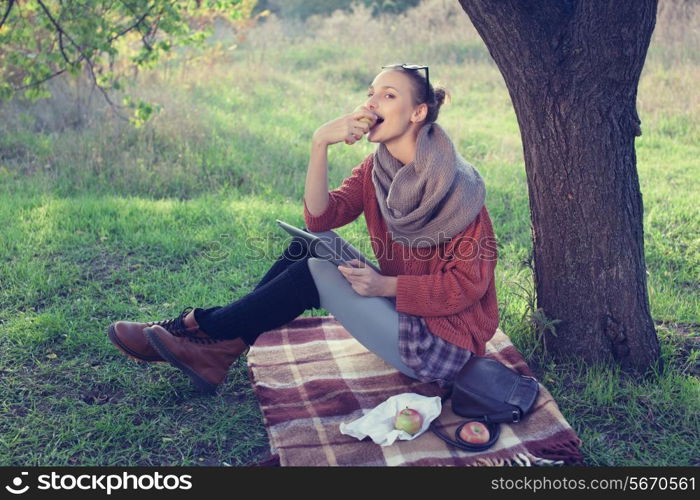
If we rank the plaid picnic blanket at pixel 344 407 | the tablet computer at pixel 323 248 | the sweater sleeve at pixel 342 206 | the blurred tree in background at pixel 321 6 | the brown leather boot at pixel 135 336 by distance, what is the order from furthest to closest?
1. the blurred tree in background at pixel 321 6
2. the sweater sleeve at pixel 342 206
3. the brown leather boot at pixel 135 336
4. the tablet computer at pixel 323 248
5. the plaid picnic blanket at pixel 344 407

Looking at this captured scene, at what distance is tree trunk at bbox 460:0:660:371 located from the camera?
3.37 m

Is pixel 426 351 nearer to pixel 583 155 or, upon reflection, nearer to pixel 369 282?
pixel 369 282

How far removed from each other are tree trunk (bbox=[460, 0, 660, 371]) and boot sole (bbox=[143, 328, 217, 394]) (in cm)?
183

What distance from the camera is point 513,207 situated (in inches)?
245

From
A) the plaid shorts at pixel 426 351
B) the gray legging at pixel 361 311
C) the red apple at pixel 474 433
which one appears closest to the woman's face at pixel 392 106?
the gray legging at pixel 361 311

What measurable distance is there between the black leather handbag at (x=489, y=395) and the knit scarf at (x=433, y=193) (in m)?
0.62

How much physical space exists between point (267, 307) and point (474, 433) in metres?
1.11

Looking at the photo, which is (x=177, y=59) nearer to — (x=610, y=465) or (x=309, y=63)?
(x=309, y=63)

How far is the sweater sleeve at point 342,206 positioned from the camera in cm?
371

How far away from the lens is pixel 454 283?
3.22m

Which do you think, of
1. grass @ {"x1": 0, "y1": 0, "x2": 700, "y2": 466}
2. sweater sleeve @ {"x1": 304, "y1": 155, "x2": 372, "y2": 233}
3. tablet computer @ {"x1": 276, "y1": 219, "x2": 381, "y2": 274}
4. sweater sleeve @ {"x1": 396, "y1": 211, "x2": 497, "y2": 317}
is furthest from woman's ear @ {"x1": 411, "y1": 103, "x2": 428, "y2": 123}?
grass @ {"x1": 0, "y1": 0, "x2": 700, "y2": 466}

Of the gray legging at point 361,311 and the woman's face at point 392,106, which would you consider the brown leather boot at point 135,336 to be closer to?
the gray legging at point 361,311

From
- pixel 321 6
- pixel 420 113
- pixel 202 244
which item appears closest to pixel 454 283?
pixel 420 113

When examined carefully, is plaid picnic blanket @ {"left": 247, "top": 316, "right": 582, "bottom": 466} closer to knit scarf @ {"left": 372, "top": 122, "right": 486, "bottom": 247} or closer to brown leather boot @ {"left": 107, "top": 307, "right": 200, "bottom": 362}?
brown leather boot @ {"left": 107, "top": 307, "right": 200, "bottom": 362}
